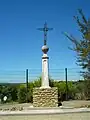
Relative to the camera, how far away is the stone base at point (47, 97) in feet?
48.1

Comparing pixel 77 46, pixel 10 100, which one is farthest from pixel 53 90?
pixel 10 100

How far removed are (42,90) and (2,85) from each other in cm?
549

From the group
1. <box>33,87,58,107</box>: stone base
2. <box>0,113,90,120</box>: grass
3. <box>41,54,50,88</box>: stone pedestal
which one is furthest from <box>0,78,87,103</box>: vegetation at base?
<box>0,113,90,120</box>: grass

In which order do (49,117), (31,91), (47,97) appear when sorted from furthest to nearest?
(31,91)
(47,97)
(49,117)

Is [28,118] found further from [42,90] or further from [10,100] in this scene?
[10,100]

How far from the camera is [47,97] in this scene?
14711mm

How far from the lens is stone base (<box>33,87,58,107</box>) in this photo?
14648 millimetres

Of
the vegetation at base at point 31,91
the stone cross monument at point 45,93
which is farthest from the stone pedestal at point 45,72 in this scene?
the vegetation at base at point 31,91

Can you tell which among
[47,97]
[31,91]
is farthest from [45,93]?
[31,91]

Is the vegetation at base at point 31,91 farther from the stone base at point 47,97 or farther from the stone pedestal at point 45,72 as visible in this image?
the stone base at point 47,97

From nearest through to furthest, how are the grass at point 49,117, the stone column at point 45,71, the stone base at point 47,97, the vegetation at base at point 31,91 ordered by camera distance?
1. the grass at point 49,117
2. the stone base at point 47,97
3. the stone column at point 45,71
4. the vegetation at base at point 31,91

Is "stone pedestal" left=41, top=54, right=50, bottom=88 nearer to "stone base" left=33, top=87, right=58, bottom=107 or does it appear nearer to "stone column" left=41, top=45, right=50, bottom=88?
"stone column" left=41, top=45, right=50, bottom=88

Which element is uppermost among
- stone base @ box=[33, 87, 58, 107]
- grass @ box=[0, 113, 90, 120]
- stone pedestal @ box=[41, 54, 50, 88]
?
stone pedestal @ box=[41, 54, 50, 88]

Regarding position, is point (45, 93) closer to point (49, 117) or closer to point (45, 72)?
point (45, 72)
